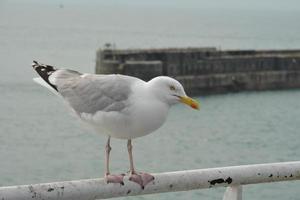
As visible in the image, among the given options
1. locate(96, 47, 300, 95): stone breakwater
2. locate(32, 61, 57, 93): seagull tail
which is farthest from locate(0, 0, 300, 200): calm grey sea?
locate(32, 61, 57, 93): seagull tail

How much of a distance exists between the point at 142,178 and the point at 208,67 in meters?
49.2

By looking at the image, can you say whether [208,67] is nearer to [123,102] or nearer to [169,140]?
[169,140]

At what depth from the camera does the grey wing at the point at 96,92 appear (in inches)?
112

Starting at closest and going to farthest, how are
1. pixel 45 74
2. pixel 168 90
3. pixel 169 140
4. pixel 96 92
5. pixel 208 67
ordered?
pixel 168 90 → pixel 96 92 → pixel 45 74 → pixel 169 140 → pixel 208 67

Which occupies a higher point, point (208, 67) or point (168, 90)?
point (208, 67)

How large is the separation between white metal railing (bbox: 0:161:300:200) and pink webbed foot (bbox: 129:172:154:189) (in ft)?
0.05

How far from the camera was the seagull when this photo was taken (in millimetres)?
2713

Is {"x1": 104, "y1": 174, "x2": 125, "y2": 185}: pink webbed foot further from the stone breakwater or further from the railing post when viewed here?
the stone breakwater

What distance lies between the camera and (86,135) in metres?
35.4

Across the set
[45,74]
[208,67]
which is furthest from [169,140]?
[45,74]

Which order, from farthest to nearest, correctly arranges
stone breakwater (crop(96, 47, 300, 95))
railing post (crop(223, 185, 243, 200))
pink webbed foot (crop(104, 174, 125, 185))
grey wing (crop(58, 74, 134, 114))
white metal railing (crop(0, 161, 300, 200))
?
stone breakwater (crop(96, 47, 300, 95)) → grey wing (crop(58, 74, 134, 114)) → railing post (crop(223, 185, 243, 200)) → pink webbed foot (crop(104, 174, 125, 185)) → white metal railing (crop(0, 161, 300, 200))

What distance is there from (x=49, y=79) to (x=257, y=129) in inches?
1584

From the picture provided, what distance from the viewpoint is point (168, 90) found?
9.13ft

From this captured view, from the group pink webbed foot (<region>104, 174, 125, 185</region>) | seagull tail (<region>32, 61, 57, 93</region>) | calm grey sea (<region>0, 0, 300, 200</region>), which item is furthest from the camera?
calm grey sea (<region>0, 0, 300, 200</region>)
